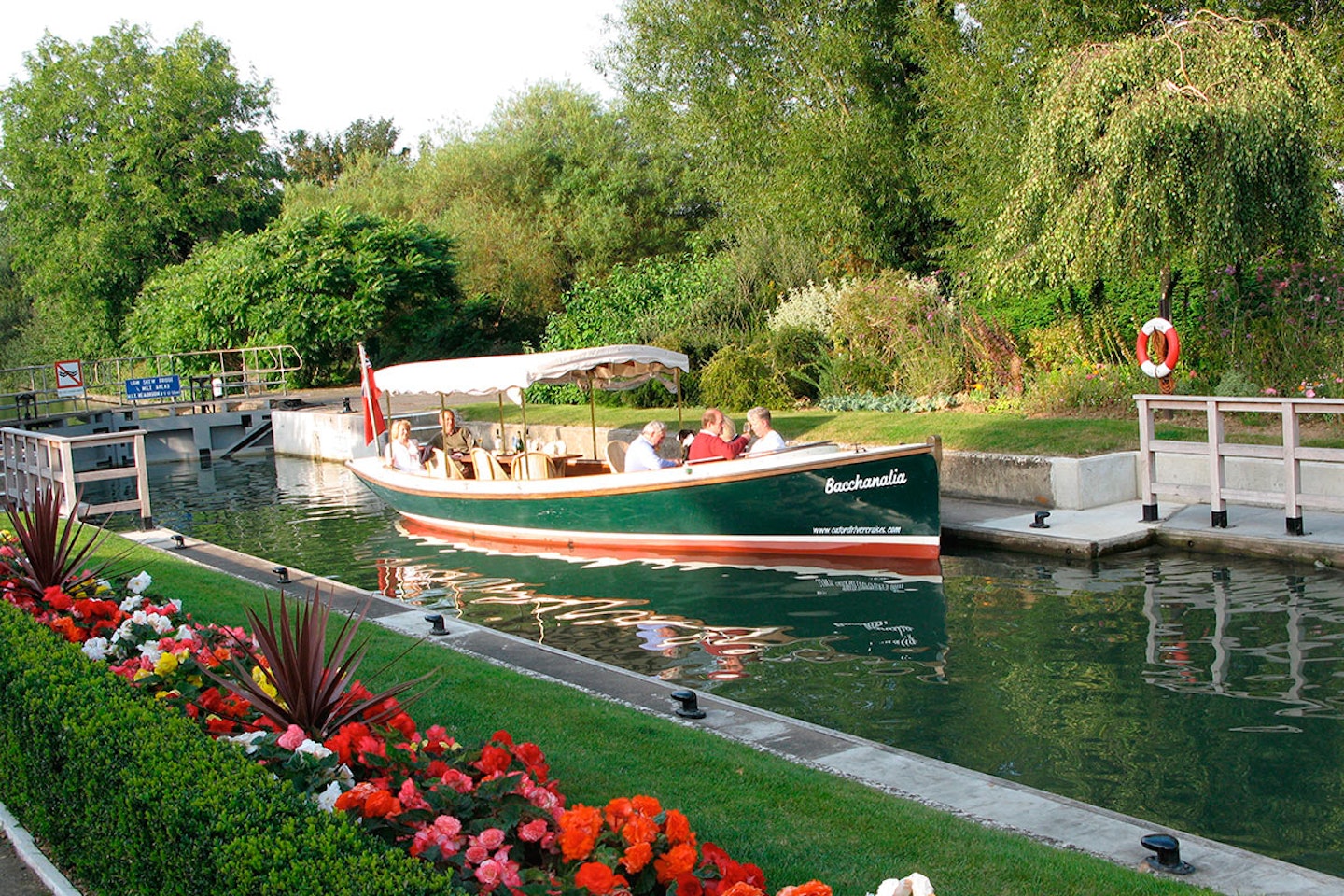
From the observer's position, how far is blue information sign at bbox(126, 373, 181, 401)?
33.2 m

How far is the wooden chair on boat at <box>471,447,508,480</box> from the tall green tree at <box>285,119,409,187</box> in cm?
5322

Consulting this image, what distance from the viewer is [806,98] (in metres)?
26.4

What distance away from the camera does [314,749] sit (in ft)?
14.7

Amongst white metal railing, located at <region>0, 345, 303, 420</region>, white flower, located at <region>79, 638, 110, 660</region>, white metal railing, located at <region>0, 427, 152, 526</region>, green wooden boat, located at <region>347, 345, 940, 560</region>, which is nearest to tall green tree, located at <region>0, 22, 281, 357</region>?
white metal railing, located at <region>0, 345, 303, 420</region>

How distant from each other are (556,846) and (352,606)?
718 cm

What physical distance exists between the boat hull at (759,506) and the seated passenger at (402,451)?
2.93 m

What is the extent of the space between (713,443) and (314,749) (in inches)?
395

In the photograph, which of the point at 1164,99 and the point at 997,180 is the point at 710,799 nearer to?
the point at 1164,99

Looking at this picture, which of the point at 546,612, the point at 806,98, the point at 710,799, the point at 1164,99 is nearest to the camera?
the point at 710,799

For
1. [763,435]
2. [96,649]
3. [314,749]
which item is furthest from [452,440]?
[314,749]

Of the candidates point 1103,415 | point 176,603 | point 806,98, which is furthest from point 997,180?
point 176,603

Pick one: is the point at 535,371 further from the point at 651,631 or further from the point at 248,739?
the point at 248,739

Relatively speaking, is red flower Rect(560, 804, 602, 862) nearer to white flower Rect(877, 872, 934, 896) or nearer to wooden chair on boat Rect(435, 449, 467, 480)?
white flower Rect(877, 872, 934, 896)

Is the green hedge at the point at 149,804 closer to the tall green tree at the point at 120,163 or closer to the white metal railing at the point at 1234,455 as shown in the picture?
the white metal railing at the point at 1234,455
